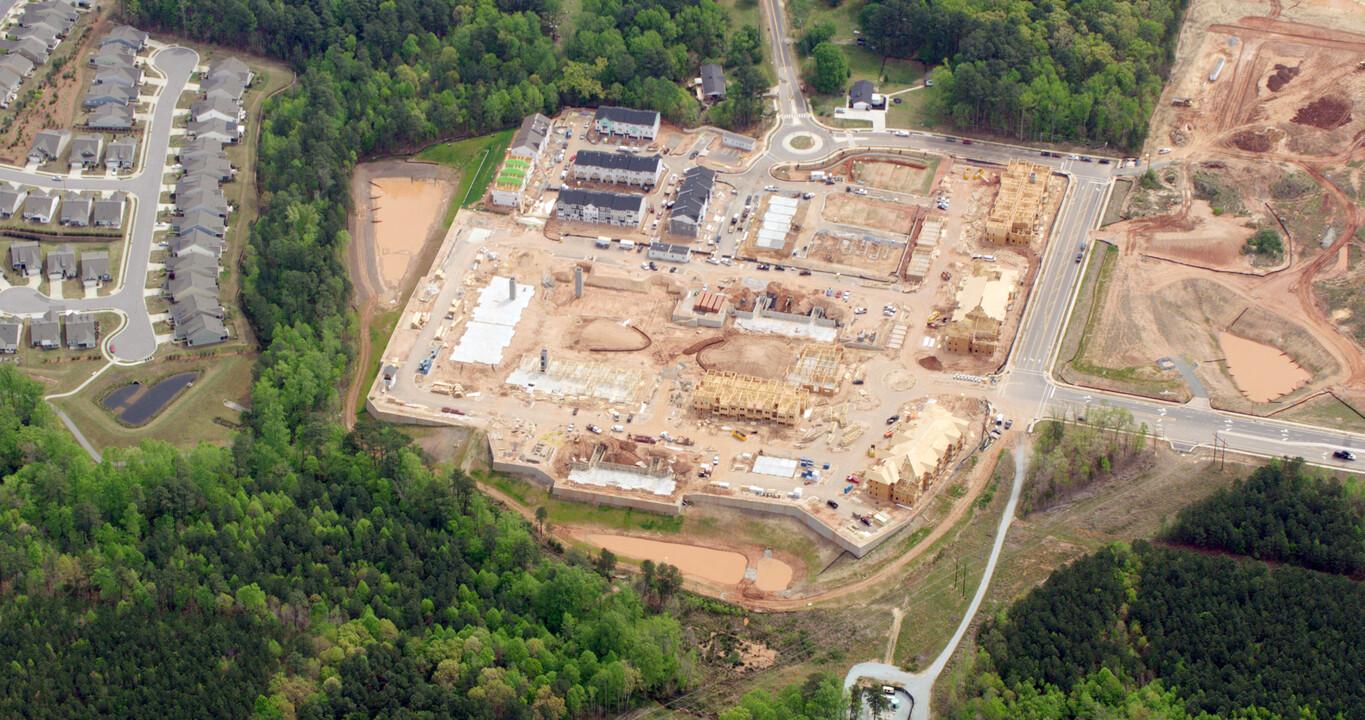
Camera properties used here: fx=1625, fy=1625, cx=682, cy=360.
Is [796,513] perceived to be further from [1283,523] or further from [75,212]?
[75,212]

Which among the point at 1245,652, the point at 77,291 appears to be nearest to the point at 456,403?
the point at 77,291

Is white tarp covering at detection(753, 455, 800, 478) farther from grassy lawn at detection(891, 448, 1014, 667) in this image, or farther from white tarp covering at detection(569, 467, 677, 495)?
grassy lawn at detection(891, 448, 1014, 667)

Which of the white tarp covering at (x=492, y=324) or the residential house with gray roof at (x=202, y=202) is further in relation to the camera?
the residential house with gray roof at (x=202, y=202)

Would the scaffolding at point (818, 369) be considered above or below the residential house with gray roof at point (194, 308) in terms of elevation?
above

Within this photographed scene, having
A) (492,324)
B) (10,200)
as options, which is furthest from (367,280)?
(10,200)

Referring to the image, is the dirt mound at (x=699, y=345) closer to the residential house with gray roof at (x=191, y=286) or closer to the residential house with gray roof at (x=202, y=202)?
the residential house with gray roof at (x=191, y=286)

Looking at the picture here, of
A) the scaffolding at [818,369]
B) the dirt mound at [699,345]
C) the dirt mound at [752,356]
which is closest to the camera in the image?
the scaffolding at [818,369]

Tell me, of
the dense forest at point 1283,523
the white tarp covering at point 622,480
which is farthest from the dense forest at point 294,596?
the dense forest at point 1283,523
